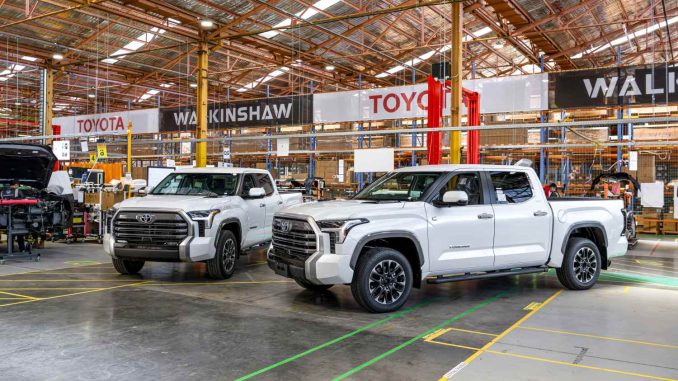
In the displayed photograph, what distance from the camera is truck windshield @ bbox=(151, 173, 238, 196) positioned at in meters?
9.00

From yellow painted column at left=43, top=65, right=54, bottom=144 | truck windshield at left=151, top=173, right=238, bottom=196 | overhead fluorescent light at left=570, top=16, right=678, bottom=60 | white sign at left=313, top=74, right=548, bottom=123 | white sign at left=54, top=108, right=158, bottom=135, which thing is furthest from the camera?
white sign at left=54, top=108, right=158, bottom=135

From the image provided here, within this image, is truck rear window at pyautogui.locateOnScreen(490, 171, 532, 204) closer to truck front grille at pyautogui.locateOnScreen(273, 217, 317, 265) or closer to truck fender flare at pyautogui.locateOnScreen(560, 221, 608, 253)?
truck fender flare at pyautogui.locateOnScreen(560, 221, 608, 253)

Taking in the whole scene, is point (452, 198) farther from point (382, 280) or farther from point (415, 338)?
point (415, 338)

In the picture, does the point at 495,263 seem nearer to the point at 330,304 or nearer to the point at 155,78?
the point at 330,304

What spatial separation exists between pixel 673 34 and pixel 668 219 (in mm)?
8448

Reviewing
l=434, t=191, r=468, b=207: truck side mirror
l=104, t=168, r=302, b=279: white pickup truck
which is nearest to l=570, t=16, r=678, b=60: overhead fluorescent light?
l=434, t=191, r=468, b=207: truck side mirror

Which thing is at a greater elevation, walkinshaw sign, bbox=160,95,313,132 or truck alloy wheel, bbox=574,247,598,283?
walkinshaw sign, bbox=160,95,313,132

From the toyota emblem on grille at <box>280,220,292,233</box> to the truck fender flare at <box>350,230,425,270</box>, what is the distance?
968 millimetres

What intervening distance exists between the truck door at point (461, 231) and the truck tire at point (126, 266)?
16.8ft

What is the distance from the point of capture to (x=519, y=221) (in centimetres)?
711

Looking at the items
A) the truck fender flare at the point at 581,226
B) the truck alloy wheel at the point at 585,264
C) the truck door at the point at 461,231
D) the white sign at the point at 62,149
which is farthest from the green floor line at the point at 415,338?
the white sign at the point at 62,149

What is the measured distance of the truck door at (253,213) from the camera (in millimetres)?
9073

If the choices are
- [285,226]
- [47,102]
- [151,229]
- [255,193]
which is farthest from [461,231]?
[47,102]

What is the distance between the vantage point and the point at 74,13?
63.8ft
